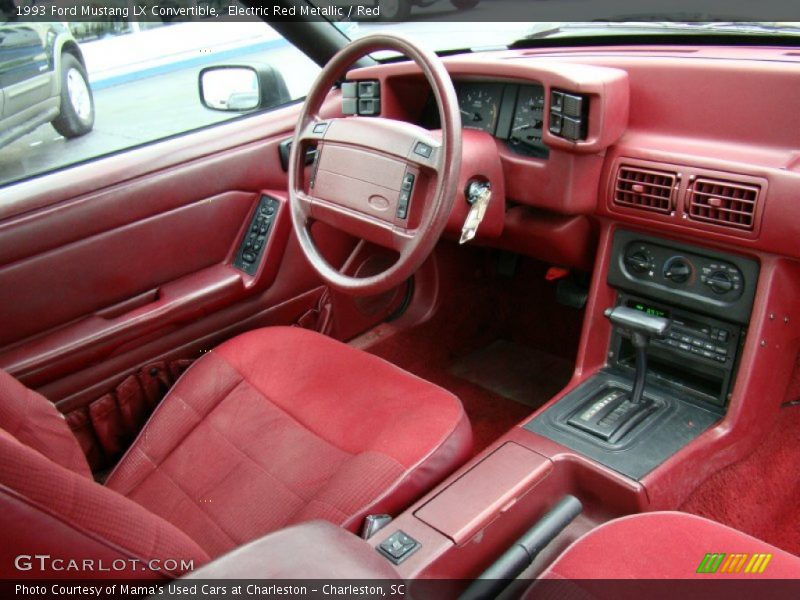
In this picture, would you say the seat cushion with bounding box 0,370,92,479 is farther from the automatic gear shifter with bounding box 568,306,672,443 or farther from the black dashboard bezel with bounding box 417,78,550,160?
the black dashboard bezel with bounding box 417,78,550,160

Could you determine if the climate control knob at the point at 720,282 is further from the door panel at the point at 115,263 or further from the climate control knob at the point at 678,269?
the door panel at the point at 115,263

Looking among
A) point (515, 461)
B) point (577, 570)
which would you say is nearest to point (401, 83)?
point (515, 461)

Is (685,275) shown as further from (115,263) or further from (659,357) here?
(115,263)

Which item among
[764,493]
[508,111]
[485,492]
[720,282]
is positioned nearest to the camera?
[485,492]

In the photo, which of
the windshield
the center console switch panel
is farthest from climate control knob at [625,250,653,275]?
the windshield

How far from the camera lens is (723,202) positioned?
1457 millimetres

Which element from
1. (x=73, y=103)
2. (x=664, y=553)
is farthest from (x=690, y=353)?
(x=73, y=103)

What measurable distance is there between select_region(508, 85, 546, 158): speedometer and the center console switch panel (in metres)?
0.30

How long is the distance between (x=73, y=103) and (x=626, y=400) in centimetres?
215

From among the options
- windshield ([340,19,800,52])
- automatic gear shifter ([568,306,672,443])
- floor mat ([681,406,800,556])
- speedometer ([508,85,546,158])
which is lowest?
floor mat ([681,406,800,556])

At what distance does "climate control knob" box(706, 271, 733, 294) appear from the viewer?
1.55 meters

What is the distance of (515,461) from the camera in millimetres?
1410

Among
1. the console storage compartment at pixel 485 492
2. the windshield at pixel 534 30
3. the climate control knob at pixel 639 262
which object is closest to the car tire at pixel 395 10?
the windshield at pixel 534 30

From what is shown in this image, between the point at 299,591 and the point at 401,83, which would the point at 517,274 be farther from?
the point at 299,591
